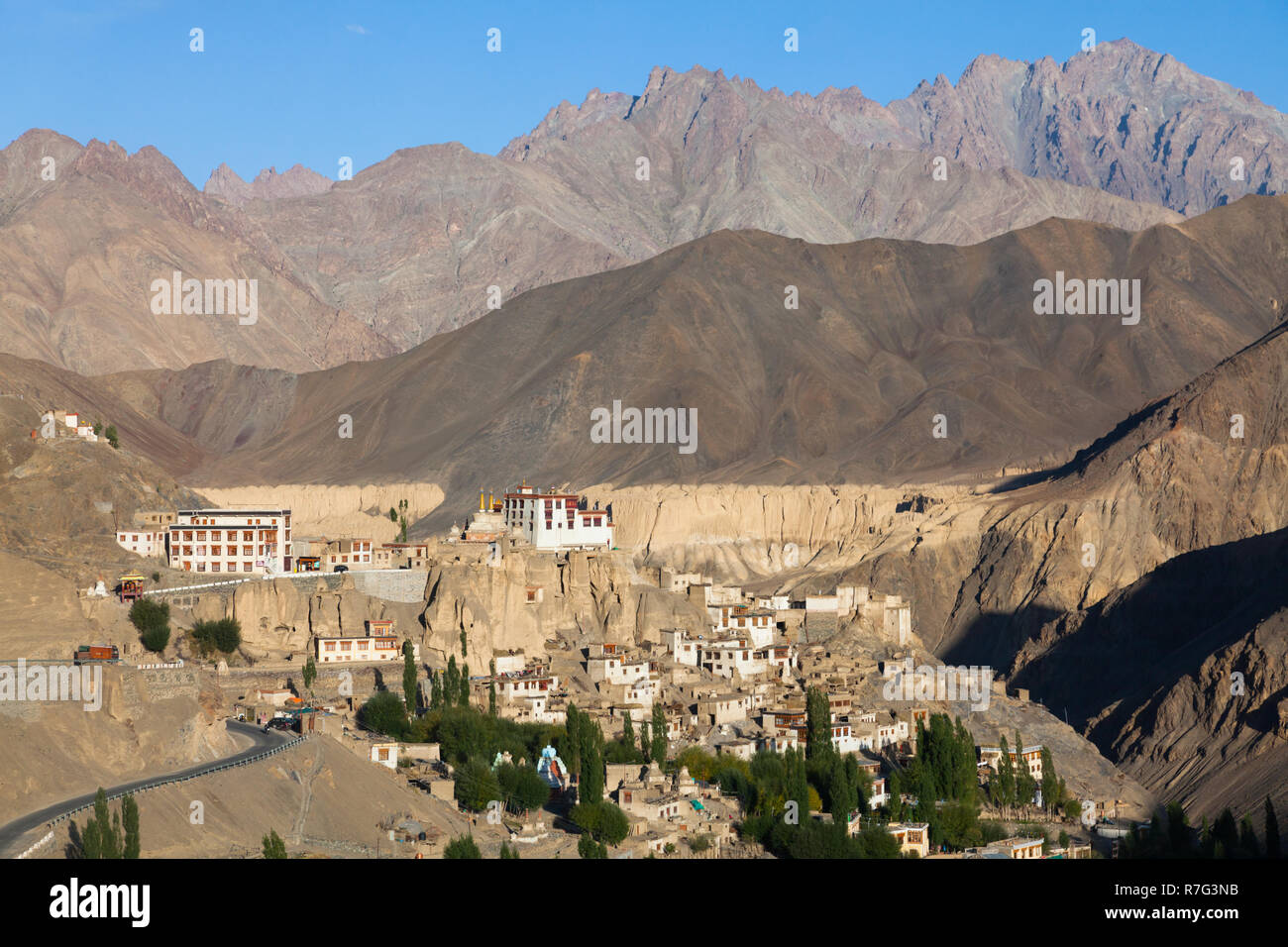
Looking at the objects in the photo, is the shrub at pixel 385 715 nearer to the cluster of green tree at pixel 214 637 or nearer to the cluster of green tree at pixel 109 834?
the cluster of green tree at pixel 214 637

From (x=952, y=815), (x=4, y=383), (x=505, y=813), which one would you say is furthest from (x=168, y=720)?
(x=4, y=383)

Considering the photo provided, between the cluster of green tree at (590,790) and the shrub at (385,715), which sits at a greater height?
the shrub at (385,715)

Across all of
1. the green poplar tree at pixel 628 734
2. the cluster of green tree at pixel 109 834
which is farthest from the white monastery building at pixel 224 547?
the cluster of green tree at pixel 109 834

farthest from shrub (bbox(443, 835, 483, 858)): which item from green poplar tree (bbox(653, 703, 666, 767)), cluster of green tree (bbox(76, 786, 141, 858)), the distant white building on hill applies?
the distant white building on hill

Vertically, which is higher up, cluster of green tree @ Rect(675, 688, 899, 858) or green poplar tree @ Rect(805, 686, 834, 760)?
green poplar tree @ Rect(805, 686, 834, 760)

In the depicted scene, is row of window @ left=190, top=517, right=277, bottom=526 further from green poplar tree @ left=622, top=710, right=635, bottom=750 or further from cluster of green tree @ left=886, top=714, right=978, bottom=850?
cluster of green tree @ left=886, top=714, right=978, bottom=850

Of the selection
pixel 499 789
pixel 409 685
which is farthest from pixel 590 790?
pixel 409 685
